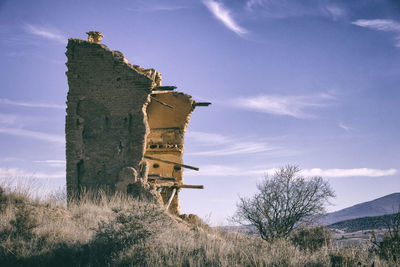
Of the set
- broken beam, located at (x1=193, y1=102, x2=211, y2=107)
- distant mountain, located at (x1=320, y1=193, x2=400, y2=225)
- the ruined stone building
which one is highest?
broken beam, located at (x1=193, y1=102, x2=211, y2=107)

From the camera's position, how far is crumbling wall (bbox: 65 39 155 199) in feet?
39.1

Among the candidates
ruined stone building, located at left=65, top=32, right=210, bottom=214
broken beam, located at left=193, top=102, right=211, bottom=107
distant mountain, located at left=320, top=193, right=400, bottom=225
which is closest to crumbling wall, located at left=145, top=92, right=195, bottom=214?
broken beam, located at left=193, top=102, right=211, bottom=107

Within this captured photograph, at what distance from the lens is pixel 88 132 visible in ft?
40.2

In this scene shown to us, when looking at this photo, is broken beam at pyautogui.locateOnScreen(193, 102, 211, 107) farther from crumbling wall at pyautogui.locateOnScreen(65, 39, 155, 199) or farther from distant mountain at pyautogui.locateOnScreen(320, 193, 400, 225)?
distant mountain at pyautogui.locateOnScreen(320, 193, 400, 225)

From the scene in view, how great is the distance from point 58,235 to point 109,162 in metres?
4.45

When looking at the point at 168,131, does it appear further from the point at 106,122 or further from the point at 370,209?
the point at 370,209

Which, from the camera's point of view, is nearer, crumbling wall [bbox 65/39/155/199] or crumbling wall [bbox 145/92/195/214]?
crumbling wall [bbox 65/39/155/199]

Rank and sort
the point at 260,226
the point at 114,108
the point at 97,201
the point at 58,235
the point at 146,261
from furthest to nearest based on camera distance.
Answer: the point at 260,226 → the point at 114,108 → the point at 97,201 → the point at 58,235 → the point at 146,261

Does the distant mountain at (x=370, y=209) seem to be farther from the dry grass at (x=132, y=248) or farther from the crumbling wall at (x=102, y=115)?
the dry grass at (x=132, y=248)

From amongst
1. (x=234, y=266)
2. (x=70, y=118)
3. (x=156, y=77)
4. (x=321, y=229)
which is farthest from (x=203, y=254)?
(x=156, y=77)

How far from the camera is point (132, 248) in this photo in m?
6.81

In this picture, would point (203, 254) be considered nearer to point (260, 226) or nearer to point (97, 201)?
point (97, 201)

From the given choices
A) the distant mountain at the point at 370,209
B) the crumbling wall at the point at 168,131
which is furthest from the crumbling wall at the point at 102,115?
the distant mountain at the point at 370,209

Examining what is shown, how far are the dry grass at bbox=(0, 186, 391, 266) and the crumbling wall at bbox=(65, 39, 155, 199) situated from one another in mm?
3341
